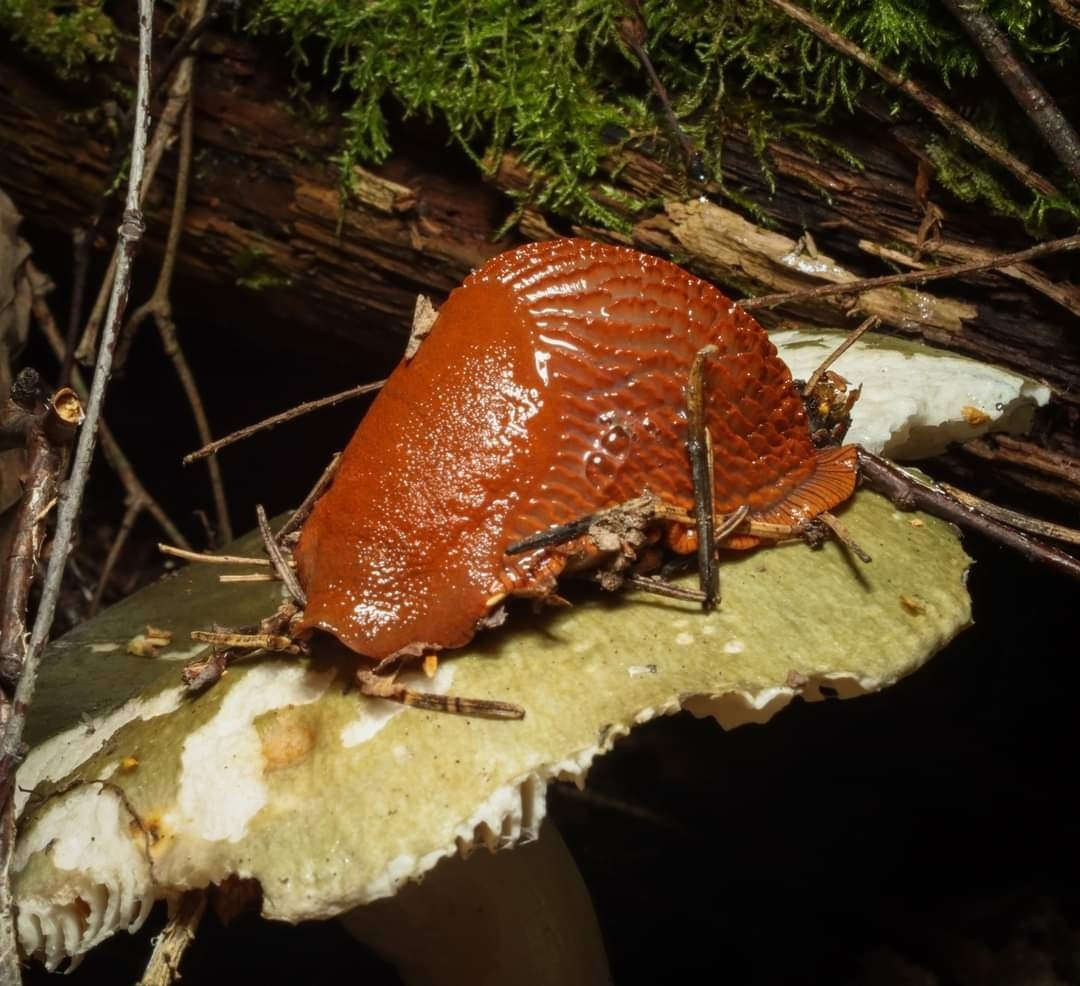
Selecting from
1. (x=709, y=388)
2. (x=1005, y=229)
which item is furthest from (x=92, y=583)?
(x=1005, y=229)

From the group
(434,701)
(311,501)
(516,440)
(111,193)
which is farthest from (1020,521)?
(111,193)

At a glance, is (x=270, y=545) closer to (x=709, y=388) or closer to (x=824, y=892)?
(x=709, y=388)

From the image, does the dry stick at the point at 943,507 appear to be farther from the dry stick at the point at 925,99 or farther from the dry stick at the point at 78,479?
the dry stick at the point at 78,479

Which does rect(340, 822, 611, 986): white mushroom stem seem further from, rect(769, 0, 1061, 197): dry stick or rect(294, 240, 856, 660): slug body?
rect(769, 0, 1061, 197): dry stick

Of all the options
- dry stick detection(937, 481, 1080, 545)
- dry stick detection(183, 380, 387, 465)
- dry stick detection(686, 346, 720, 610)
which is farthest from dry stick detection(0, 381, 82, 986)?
dry stick detection(937, 481, 1080, 545)

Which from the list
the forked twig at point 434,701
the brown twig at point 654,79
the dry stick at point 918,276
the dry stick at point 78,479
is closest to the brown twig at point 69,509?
the dry stick at point 78,479
